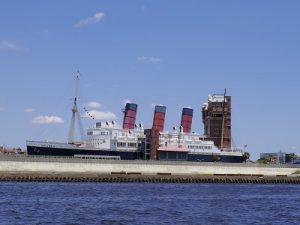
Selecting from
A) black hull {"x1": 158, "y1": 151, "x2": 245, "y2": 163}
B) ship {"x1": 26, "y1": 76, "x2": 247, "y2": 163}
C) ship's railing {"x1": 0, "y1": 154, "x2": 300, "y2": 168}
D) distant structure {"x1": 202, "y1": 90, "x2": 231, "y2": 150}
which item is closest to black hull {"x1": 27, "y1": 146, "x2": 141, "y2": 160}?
ship {"x1": 26, "y1": 76, "x2": 247, "y2": 163}

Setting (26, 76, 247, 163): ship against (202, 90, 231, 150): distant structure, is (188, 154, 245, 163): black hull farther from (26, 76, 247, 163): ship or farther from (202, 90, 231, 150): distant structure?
(202, 90, 231, 150): distant structure

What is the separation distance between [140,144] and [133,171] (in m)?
14.6

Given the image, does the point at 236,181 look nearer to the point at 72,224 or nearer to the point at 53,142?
the point at 53,142

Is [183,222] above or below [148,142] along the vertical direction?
below

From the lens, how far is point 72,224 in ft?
134

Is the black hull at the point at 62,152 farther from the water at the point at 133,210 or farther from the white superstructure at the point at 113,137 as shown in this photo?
the water at the point at 133,210

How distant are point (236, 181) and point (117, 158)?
26.0m

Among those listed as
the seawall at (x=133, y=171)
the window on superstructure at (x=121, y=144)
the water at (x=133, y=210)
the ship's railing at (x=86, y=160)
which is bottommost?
the water at (x=133, y=210)

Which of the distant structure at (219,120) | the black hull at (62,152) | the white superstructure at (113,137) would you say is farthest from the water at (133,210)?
the distant structure at (219,120)

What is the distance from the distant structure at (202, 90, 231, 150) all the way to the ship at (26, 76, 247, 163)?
3975 millimetres

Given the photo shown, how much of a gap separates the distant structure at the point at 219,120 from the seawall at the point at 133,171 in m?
18.1

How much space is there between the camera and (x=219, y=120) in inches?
6014

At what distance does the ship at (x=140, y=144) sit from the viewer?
122 metres

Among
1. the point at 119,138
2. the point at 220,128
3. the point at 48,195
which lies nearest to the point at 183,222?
the point at 48,195
